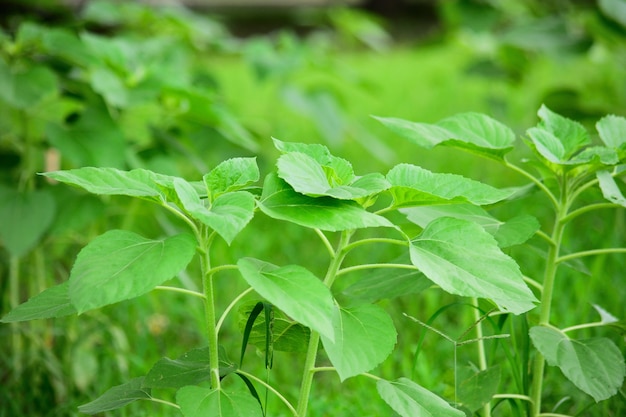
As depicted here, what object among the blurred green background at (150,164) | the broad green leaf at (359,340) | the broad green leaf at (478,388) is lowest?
the blurred green background at (150,164)

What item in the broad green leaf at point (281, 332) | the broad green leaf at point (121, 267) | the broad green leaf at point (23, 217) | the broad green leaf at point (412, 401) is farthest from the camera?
the broad green leaf at point (23, 217)

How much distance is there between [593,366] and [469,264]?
0.91ft

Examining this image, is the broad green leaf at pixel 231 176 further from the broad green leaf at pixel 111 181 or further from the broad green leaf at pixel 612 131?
the broad green leaf at pixel 612 131

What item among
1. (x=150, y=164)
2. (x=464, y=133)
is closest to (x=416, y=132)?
(x=464, y=133)

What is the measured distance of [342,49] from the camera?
6.78 metres

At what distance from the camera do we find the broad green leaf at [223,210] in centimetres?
73

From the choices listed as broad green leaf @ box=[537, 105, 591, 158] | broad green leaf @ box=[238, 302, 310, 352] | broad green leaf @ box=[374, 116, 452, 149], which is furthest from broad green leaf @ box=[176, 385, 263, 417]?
broad green leaf @ box=[537, 105, 591, 158]

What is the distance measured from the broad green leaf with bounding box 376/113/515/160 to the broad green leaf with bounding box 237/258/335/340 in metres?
0.28

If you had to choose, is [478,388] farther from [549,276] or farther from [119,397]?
[119,397]

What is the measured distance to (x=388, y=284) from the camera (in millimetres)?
1063

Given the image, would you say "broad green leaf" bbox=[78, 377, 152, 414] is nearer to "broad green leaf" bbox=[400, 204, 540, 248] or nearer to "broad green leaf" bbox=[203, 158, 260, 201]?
"broad green leaf" bbox=[203, 158, 260, 201]

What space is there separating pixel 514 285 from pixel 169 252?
0.34 m

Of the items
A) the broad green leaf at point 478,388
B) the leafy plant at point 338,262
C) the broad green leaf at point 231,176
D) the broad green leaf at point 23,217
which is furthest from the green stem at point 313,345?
the broad green leaf at point 23,217

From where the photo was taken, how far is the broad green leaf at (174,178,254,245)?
733mm
